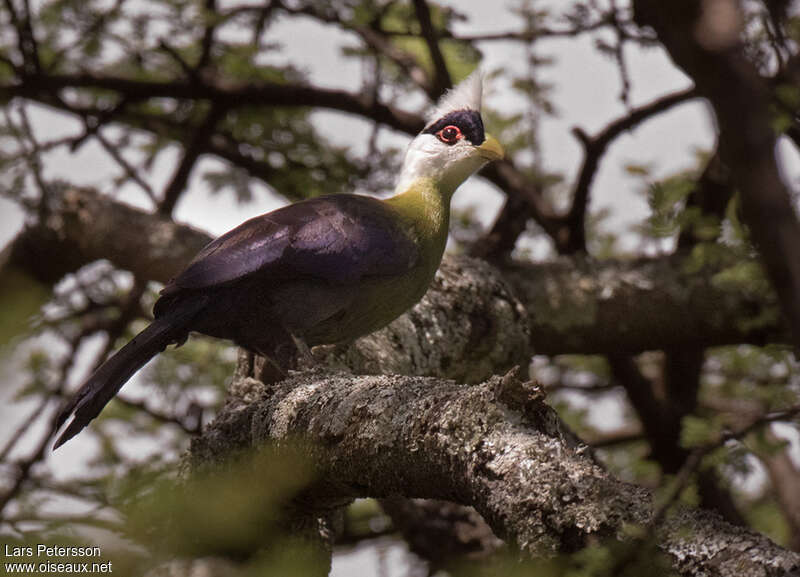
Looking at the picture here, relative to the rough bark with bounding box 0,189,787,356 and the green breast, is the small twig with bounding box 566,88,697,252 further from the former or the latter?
the green breast

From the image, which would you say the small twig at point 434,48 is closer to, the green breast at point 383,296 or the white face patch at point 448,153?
the white face patch at point 448,153

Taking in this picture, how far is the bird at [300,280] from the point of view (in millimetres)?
3316

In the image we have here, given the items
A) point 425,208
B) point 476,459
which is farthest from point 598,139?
point 476,459

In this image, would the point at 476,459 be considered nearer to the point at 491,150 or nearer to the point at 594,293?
the point at 491,150

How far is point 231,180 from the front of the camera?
5.41 m

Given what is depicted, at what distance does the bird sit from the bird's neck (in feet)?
0.06

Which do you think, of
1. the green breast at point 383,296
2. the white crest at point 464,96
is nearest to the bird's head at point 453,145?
the white crest at point 464,96

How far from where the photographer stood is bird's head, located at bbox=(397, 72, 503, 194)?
14.5 ft

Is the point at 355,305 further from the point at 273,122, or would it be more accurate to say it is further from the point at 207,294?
the point at 273,122

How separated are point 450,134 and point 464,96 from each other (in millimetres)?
219

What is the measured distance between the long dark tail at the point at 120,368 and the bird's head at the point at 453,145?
4.95 feet

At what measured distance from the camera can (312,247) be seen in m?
3.50

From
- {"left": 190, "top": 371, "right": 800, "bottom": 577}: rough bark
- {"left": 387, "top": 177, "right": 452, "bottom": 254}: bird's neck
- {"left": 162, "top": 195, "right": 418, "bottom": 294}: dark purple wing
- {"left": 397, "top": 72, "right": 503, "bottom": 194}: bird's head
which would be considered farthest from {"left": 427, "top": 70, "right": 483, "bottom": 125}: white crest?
{"left": 190, "top": 371, "right": 800, "bottom": 577}: rough bark

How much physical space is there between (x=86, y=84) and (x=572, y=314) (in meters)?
2.71
